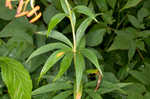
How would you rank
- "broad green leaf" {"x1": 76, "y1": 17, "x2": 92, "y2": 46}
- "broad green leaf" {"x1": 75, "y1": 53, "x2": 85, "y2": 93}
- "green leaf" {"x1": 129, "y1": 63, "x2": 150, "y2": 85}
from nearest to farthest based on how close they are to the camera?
1. "broad green leaf" {"x1": 75, "y1": 53, "x2": 85, "y2": 93}
2. "broad green leaf" {"x1": 76, "y1": 17, "x2": 92, "y2": 46}
3. "green leaf" {"x1": 129, "y1": 63, "x2": 150, "y2": 85}

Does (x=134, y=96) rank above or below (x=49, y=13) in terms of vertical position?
below

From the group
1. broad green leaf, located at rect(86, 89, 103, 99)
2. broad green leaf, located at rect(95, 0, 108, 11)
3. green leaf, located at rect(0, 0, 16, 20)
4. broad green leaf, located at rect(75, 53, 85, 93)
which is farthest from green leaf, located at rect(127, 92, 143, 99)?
green leaf, located at rect(0, 0, 16, 20)

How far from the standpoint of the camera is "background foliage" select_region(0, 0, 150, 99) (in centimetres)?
71

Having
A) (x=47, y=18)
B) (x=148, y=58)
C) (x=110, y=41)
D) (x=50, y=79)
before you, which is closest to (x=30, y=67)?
(x=50, y=79)

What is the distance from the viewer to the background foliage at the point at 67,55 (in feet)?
2.33

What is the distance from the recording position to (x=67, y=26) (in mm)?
957

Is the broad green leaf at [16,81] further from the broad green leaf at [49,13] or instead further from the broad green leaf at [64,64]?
the broad green leaf at [49,13]

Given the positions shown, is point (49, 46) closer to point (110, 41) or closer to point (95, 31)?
point (95, 31)

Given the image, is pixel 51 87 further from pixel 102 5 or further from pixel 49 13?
pixel 102 5

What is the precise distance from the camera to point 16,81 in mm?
715

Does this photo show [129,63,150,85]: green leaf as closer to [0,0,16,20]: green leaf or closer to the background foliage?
the background foliage

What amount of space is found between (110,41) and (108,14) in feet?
0.39

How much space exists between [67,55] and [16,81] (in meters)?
0.18

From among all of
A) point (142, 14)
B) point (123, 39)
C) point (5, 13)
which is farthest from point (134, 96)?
point (5, 13)
